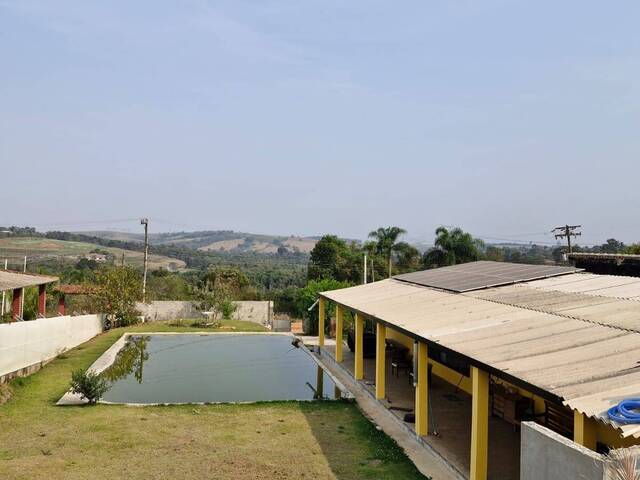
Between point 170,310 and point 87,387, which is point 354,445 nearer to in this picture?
point 87,387

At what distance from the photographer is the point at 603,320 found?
8469 millimetres

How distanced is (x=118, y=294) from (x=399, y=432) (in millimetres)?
20592

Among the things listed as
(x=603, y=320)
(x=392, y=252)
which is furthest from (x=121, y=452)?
(x=392, y=252)

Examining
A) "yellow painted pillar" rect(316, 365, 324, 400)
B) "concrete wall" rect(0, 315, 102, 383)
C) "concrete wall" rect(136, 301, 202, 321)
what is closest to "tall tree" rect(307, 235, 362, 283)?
"concrete wall" rect(136, 301, 202, 321)

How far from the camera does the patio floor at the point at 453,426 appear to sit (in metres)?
8.88

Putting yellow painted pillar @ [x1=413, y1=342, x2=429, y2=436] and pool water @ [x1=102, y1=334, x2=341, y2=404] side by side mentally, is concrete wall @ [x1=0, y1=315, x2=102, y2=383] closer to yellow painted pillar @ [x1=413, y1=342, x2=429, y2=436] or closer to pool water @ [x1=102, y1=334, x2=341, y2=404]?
pool water @ [x1=102, y1=334, x2=341, y2=404]

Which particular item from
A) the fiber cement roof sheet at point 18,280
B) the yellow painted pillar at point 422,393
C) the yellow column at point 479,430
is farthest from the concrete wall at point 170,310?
the yellow column at point 479,430

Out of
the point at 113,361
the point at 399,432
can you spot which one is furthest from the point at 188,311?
the point at 399,432

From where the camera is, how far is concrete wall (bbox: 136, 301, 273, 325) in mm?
33312

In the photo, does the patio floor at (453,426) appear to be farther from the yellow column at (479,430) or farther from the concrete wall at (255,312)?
the concrete wall at (255,312)

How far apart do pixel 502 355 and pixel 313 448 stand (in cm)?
403

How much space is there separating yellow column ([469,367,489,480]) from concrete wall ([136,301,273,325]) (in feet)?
87.1

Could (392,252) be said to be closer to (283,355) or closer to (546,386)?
(283,355)

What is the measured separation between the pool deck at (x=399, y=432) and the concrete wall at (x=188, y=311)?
17.1 meters
